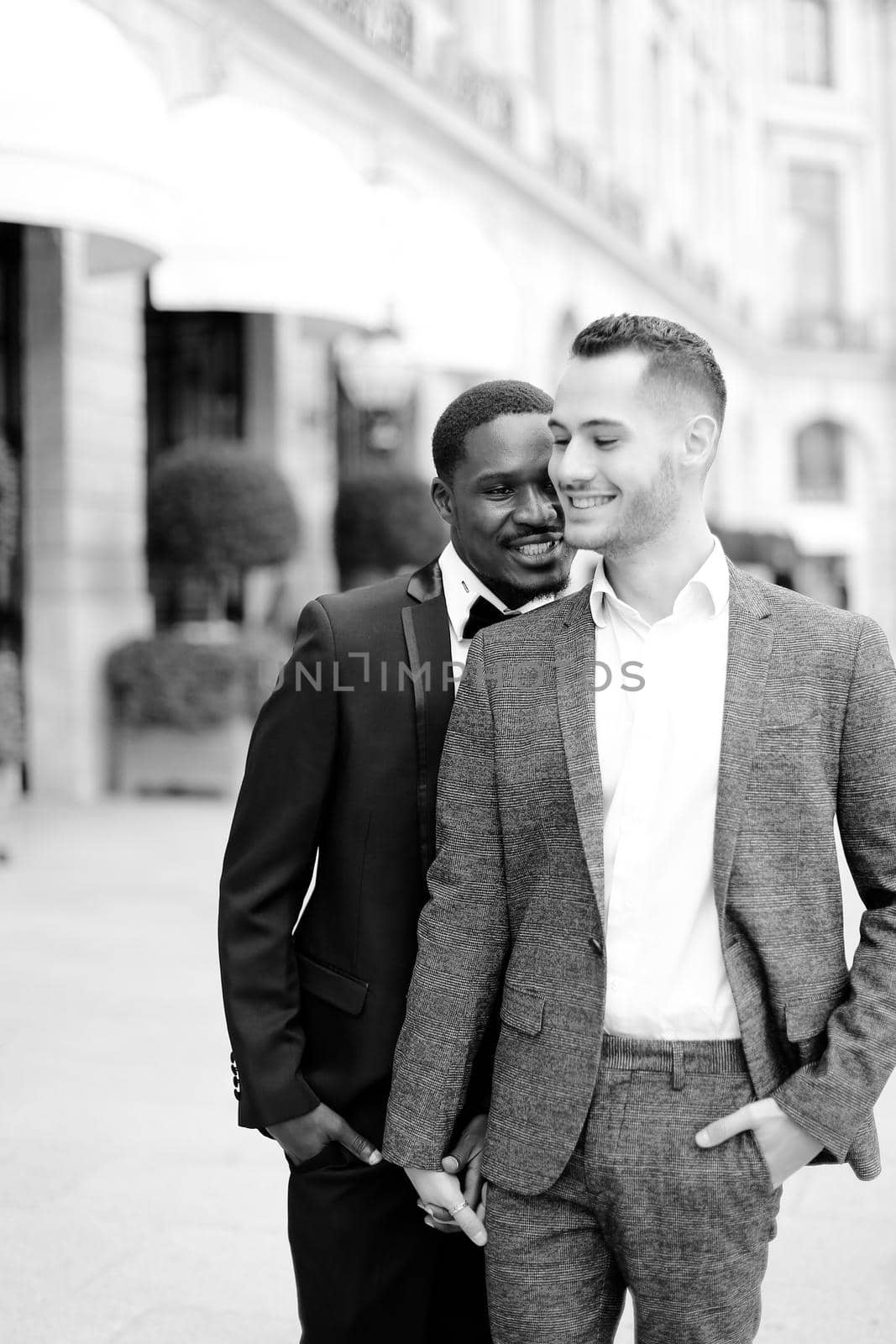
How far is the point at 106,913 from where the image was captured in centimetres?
695

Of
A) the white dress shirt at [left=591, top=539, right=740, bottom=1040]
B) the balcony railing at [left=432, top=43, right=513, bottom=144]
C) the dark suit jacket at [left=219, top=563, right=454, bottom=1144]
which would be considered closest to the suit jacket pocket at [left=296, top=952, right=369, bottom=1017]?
the dark suit jacket at [left=219, top=563, right=454, bottom=1144]

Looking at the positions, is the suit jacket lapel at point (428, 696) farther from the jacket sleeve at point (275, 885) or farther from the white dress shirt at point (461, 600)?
the jacket sleeve at point (275, 885)

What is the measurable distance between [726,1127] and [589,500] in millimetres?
788

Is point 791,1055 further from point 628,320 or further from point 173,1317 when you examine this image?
point 173,1317

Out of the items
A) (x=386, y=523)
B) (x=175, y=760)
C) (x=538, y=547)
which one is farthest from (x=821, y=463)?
(x=538, y=547)

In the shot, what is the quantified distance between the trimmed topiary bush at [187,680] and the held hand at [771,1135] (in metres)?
8.68

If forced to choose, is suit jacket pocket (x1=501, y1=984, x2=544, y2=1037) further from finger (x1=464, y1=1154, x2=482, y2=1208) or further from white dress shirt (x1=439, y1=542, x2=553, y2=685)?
white dress shirt (x1=439, y1=542, x2=553, y2=685)

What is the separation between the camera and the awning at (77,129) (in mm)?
7762

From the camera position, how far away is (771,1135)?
1953mm

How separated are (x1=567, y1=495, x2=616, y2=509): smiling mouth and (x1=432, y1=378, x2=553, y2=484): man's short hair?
0.34m

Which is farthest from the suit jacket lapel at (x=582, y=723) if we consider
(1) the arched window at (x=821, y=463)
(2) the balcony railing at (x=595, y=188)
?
(1) the arched window at (x=821, y=463)

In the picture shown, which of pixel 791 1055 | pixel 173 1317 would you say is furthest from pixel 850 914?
pixel 791 1055

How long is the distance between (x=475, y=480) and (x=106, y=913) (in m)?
5.11

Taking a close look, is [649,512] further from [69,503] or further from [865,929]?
[69,503]
